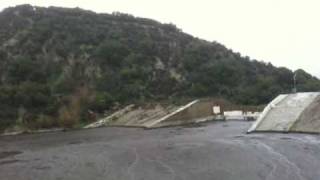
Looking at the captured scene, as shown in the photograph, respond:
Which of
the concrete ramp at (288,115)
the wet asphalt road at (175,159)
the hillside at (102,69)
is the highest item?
the hillside at (102,69)

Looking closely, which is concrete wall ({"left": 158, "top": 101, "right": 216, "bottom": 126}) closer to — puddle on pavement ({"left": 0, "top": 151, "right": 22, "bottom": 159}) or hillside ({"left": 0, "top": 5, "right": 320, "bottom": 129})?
hillside ({"left": 0, "top": 5, "right": 320, "bottom": 129})

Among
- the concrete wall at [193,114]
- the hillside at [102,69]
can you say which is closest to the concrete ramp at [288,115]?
the concrete wall at [193,114]

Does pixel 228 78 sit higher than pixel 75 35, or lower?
lower

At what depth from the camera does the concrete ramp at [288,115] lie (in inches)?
1655

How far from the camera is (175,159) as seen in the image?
2934 centimetres

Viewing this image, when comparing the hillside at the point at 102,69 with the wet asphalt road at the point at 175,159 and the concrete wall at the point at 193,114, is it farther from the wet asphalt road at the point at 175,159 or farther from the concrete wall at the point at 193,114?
the wet asphalt road at the point at 175,159

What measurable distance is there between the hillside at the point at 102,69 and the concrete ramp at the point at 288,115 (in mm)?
27446

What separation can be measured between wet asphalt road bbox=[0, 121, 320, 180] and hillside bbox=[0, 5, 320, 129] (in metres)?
27.1

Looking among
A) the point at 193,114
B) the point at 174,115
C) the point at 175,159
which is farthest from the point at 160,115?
the point at 175,159

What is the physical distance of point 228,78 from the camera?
87.2m

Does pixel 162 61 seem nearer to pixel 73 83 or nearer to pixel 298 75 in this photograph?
pixel 73 83

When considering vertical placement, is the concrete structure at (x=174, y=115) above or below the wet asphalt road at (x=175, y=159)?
above

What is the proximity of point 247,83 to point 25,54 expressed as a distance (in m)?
39.2

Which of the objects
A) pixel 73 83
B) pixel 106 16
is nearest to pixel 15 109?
pixel 73 83
